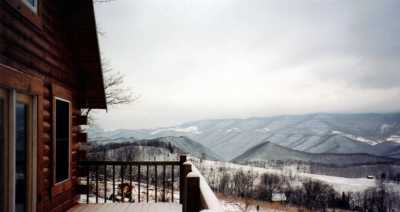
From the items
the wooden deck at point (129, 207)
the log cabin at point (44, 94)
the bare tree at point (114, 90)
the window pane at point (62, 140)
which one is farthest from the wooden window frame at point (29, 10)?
the bare tree at point (114, 90)

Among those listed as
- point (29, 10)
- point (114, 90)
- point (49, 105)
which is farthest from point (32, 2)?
point (114, 90)

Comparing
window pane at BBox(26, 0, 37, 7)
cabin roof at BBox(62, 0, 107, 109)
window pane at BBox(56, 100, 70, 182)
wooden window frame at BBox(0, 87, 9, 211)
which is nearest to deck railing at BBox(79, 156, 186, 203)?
window pane at BBox(56, 100, 70, 182)

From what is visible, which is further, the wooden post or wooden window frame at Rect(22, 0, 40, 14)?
wooden window frame at Rect(22, 0, 40, 14)

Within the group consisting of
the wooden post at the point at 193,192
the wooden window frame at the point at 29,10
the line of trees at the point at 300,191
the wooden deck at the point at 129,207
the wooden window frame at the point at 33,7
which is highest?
the wooden window frame at the point at 33,7

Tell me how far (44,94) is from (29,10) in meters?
1.08

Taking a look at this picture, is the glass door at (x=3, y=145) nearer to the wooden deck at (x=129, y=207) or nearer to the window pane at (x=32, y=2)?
the window pane at (x=32, y=2)

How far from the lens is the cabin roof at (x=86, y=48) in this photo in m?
4.57

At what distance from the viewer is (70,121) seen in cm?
477

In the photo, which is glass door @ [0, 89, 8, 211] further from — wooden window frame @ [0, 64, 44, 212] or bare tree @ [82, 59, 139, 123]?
bare tree @ [82, 59, 139, 123]

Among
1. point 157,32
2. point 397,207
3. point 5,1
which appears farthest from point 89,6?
point 397,207

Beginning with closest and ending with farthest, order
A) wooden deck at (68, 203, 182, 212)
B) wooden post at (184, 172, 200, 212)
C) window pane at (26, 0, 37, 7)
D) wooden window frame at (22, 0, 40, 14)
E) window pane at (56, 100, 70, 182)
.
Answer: wooden post at (184, 172, 200, 212) → wooden window frame at (22, 0, 40, 14) → window pane at (26, 0, 37, 7) → window pane at (56, 100, 70, 182) → wooden deck at (68, 203, 182, 212)

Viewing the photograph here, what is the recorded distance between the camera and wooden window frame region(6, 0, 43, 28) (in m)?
2.96

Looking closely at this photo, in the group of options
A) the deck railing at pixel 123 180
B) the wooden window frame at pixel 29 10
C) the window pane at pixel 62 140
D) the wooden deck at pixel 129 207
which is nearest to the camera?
the wooden window frame at pixel 29 10

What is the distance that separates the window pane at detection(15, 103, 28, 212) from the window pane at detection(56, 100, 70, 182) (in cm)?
101
